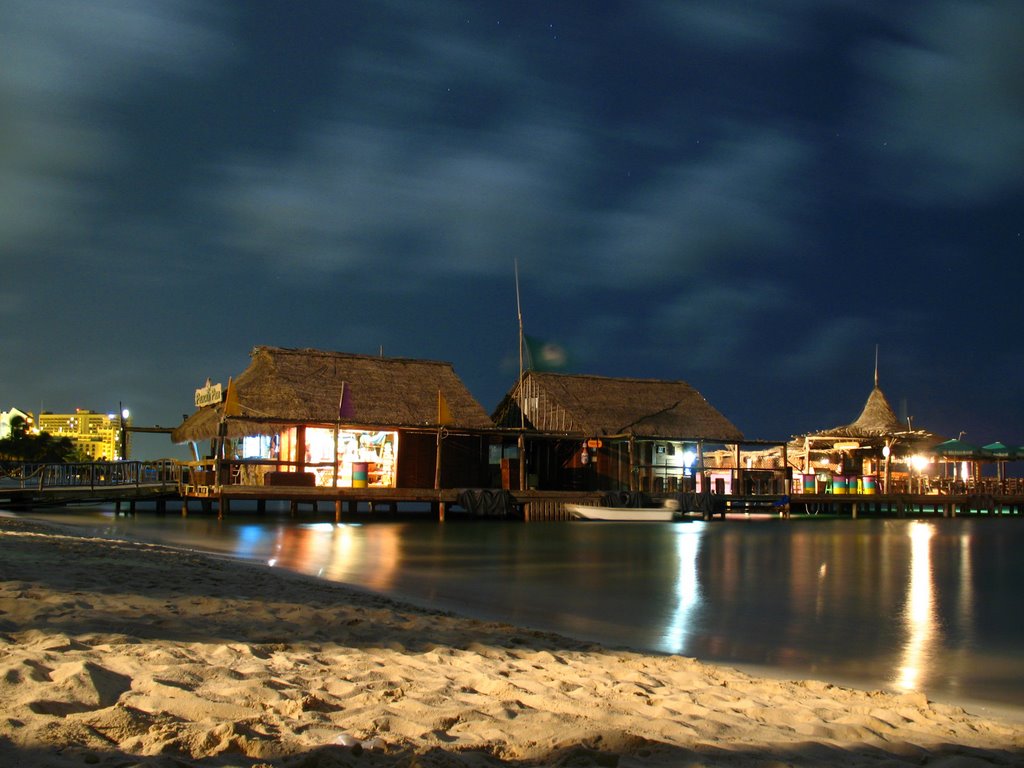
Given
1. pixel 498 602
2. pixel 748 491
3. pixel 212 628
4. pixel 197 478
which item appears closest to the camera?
pixel 212 628

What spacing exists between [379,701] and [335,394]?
2865 cm

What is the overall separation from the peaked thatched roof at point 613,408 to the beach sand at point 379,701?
29193mm

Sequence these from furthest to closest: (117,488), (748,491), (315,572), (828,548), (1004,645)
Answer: (748,491) → (117,488) → (828,548) → (315,572) → (1004,645)

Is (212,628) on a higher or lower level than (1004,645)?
higher

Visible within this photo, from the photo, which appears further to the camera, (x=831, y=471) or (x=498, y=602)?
(x=831, y=471)

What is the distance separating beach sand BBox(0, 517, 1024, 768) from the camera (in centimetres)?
390

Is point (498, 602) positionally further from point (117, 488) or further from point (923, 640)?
point (117, 488)

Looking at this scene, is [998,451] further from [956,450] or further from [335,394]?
[335,394]

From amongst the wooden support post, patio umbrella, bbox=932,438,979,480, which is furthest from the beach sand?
patio umbrella, bbox=932,438,979,480

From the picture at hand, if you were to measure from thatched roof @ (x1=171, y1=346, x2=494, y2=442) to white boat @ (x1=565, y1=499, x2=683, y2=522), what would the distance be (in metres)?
4.78

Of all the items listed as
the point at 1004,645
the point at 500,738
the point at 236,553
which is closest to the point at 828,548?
the point at 1004,645

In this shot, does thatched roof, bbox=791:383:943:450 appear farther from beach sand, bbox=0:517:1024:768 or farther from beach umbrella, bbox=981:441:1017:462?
beach sand, bbox=0:517:1024:768

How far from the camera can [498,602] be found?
40.4 ft

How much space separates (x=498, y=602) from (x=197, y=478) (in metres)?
22.5
